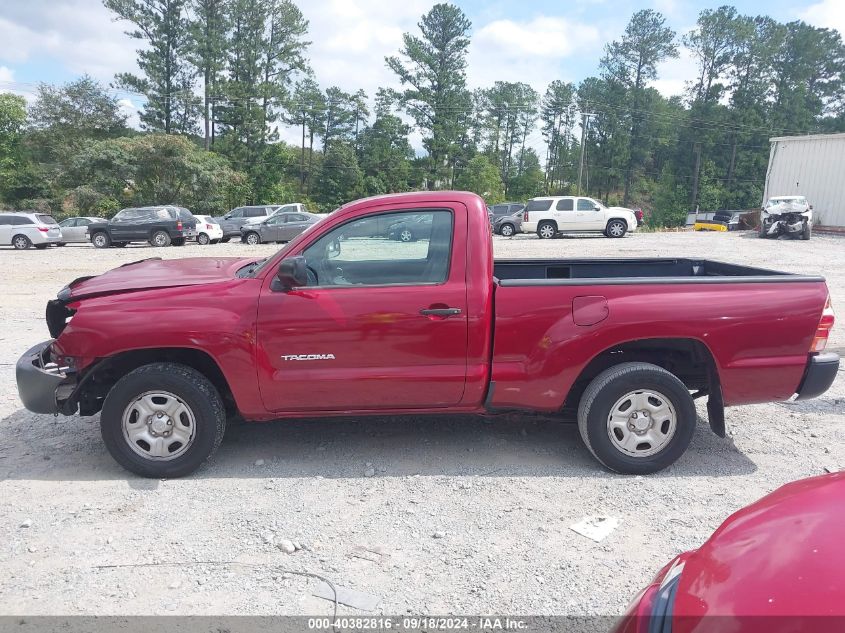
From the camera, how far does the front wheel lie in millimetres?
25725

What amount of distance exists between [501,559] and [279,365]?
5.79 ft

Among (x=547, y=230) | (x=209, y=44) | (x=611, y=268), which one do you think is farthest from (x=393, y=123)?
(x=611, y=268)

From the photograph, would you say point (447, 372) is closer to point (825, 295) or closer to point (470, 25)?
point (825, 295)

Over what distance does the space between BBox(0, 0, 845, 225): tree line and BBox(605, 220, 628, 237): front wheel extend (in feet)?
88.2

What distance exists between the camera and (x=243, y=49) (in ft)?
177

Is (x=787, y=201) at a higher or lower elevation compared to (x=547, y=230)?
higher

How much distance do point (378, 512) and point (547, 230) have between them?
23.7 metres

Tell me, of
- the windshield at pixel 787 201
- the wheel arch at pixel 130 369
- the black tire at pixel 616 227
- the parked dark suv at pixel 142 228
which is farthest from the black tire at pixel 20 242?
the windshield at pixel 787 201

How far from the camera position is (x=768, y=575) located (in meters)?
1.41

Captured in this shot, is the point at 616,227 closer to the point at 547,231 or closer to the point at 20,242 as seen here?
the point at 547,231

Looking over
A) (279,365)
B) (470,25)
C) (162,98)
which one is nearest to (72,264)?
(279,365)

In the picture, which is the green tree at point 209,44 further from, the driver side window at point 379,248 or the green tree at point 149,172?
the driver side window at point 379,248

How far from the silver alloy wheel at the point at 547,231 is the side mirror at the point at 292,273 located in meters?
23.2

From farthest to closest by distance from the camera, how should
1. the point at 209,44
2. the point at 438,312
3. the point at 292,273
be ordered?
the point at 209,44
the point at 438,312
the point at 292,273
